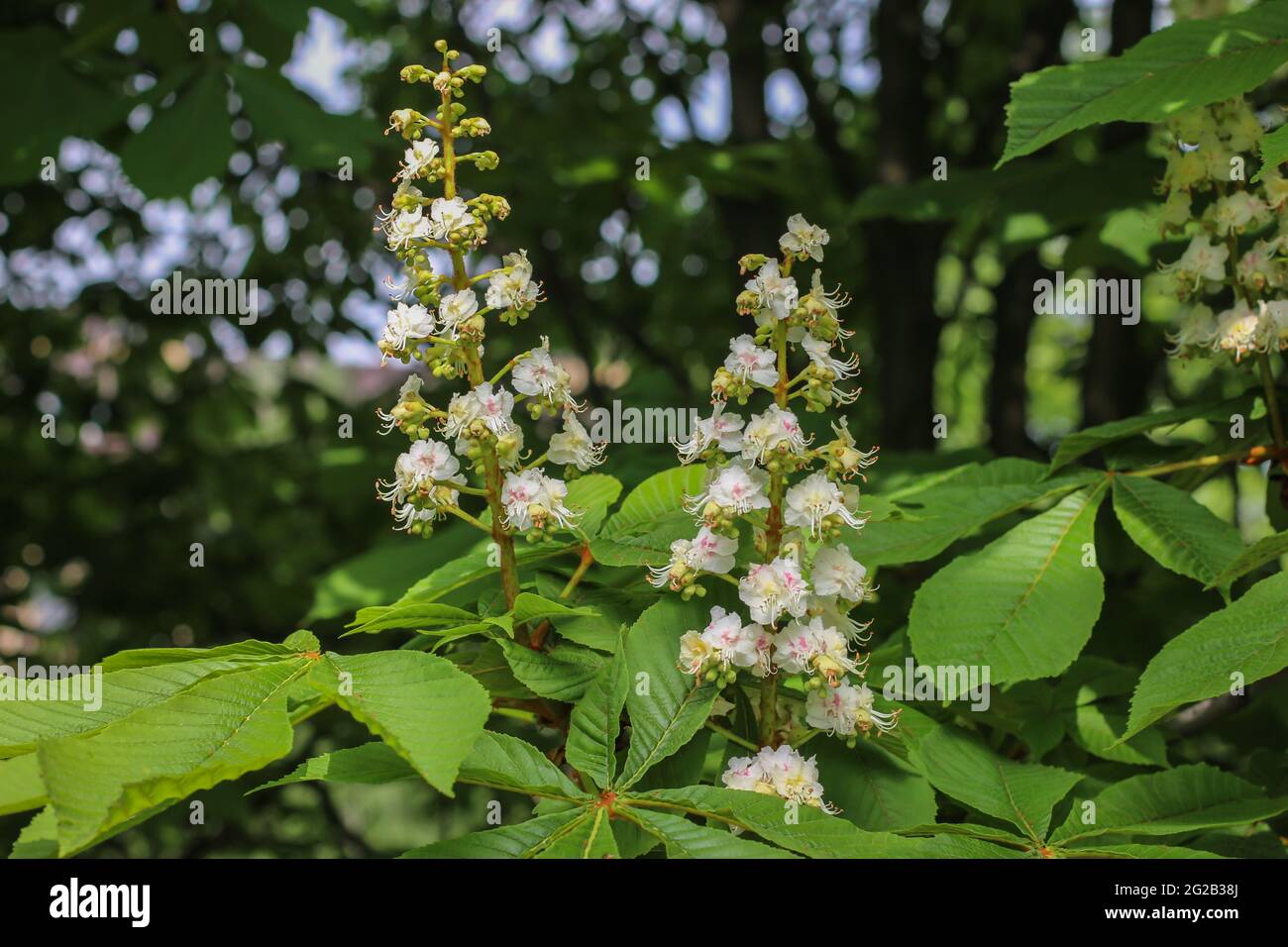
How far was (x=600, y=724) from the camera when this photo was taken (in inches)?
57.5

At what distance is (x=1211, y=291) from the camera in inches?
82.1

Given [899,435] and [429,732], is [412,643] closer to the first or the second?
[429,732]

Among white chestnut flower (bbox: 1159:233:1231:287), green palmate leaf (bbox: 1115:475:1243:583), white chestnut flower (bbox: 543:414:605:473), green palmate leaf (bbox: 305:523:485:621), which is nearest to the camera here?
white chestnut flower (bbox: 543:414:605:473)

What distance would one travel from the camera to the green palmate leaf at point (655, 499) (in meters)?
1.66

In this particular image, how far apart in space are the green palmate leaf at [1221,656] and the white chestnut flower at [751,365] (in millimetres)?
597

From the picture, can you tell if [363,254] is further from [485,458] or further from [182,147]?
[485,458]

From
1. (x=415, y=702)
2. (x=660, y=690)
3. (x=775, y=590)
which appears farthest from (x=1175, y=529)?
(x=415, y=702)

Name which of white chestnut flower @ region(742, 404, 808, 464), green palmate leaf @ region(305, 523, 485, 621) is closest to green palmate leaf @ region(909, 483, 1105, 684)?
white chestnut flower @ region(742, 404, 808, 464)

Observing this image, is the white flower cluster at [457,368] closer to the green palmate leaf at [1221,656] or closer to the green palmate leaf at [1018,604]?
the green palmate leaf at [1018,604]

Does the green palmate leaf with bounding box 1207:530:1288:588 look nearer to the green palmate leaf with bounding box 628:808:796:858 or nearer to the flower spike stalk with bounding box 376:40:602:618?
the green palmate leaf with bounding box 628:808:796:858

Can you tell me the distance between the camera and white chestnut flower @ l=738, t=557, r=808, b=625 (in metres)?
1.43

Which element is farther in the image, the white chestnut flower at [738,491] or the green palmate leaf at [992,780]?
the green palmate leaf at [992,780]

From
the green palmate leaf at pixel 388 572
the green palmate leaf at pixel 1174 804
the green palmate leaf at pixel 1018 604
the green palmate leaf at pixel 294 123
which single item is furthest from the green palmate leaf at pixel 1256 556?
the green palmate leaf at pixel 294 123

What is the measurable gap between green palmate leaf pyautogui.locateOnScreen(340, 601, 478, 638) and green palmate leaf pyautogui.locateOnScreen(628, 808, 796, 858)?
0.35 metres
